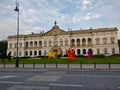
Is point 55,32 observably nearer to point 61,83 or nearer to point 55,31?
point 55,31

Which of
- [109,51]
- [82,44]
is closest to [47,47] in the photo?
[82,44]

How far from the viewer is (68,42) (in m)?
88.9

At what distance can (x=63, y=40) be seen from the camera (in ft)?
293

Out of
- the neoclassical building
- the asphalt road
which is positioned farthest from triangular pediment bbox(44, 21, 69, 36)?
the asphalt road

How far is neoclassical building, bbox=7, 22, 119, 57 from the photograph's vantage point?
268 feet

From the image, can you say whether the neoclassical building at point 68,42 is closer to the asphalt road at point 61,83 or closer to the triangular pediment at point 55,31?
the triangular pediment at point 55,31

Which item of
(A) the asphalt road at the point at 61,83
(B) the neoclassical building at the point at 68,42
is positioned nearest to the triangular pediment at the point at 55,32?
(B) the neoclassical building at the point at 68,42

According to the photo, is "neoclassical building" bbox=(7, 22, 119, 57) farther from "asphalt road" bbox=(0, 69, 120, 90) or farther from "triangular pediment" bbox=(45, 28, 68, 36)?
"asphalt road" bbox=(0, 69, 120, 90)

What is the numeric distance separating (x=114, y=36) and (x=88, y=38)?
1234 cm

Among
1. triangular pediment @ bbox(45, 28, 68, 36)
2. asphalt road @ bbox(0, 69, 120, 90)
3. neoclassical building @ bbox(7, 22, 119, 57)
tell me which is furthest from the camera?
triangular pediment @ bbox(45, 28, 68, 36)

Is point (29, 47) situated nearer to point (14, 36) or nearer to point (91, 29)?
point (14, 36)

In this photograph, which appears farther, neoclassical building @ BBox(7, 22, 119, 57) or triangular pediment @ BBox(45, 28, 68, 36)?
triangular pediment @ BBox(45, 28, 68, 36)

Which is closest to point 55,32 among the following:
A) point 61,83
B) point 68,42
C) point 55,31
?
point 55,31

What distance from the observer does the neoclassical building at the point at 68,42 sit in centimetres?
8175
